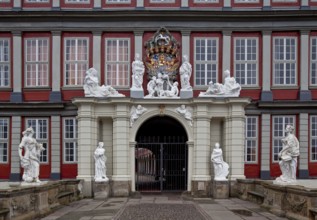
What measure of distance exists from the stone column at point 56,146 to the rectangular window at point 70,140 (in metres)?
0.34

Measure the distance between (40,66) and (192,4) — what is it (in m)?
9.43

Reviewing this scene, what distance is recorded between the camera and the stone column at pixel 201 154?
2561 cm

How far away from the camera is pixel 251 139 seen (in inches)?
1163

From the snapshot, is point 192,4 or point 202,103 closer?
point 202,103

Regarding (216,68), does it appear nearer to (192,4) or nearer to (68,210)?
(192,4)

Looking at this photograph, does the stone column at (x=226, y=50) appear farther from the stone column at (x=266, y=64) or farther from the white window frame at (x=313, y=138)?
the white window frame at (x=313, y=138)

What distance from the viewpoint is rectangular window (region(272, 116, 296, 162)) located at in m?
29.6

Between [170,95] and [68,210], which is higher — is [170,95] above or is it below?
above

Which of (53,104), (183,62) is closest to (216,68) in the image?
(183,62)

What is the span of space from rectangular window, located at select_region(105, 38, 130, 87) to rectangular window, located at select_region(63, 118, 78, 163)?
3.10 metres

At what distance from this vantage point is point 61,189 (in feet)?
72.6

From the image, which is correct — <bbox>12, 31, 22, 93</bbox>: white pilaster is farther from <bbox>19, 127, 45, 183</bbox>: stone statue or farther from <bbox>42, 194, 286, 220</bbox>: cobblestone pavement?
<bbox>19, 127, 45, 183</bbox>: stone statue

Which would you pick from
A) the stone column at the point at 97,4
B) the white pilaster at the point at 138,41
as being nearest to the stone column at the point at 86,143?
the white pilaster at the point at 138,41

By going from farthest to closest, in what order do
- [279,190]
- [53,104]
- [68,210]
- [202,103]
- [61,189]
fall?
[53,104], [202,103], [61,189], [68,210], [279,190]
